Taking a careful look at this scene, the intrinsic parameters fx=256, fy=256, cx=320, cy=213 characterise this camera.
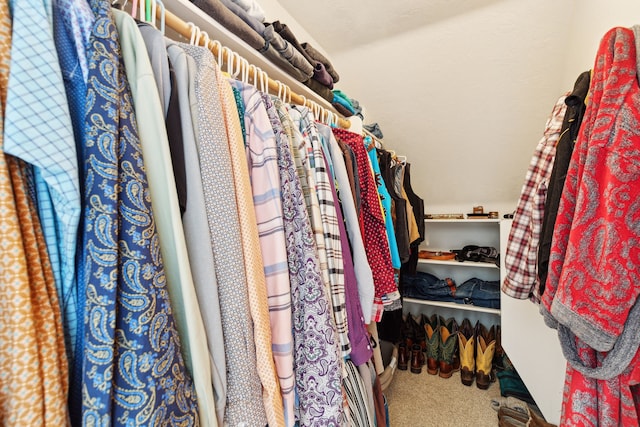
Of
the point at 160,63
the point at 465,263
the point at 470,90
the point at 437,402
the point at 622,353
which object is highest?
the point at 470,90

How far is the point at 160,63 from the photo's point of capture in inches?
15.9

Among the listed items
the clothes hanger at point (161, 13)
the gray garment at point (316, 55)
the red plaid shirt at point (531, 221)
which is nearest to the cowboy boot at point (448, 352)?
the red plaid shirt at point (531, 221)

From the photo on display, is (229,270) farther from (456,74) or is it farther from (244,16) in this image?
(456,74)

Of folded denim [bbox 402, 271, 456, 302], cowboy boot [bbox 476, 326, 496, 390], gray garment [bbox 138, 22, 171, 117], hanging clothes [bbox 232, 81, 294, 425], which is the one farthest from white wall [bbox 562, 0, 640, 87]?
cowboy boot [bbox 476, 326, 496, 390]

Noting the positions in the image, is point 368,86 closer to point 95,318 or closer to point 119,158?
point 119,158

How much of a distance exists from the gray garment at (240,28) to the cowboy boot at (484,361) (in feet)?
6.83

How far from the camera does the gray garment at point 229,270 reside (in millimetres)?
404

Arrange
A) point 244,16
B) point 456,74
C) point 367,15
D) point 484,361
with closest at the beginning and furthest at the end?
point 244,16 < point 367,15 < point 456,74 < point 484,361

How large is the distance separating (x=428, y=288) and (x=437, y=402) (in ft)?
2.44

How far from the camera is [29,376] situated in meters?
0.23

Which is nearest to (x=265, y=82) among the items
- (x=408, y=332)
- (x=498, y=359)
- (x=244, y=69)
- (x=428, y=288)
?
(x=244, y=69)

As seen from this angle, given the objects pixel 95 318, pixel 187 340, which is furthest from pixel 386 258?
pixel 95 318

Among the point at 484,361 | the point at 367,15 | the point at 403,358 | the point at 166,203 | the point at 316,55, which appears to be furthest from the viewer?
the point at 403,358

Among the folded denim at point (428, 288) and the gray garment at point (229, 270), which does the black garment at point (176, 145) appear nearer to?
the gray garment at point (229, 270)
